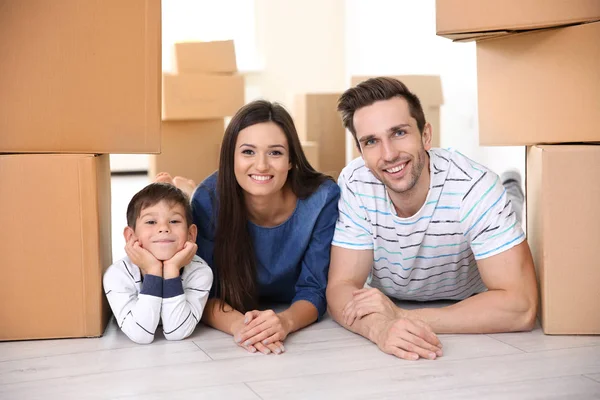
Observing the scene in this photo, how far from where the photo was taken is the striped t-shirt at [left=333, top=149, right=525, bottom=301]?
1870mm

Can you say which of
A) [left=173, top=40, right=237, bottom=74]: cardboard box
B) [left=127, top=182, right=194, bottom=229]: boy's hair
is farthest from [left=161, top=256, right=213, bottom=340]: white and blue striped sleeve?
[left=173, top=40, right=237, bottom=74]: cardboard box

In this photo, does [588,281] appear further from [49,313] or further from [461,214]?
[49,313]

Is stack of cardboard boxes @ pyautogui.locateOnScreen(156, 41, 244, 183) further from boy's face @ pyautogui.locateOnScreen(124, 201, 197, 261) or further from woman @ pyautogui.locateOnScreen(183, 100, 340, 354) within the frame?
boy's face @ pyautogui.locateOnScreen(124, 201, 197, 261)

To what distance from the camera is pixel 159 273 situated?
6.20ft

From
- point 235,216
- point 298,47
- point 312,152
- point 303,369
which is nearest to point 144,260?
point 235,216

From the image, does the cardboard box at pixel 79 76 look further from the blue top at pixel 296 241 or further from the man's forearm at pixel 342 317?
the man's forearm at pixel 342 317

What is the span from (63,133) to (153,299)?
0.43m

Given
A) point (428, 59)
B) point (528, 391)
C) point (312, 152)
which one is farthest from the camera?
point (428, 59)

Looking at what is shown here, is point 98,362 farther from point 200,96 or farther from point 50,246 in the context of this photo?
point 200,96

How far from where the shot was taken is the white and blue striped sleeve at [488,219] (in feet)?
6.05

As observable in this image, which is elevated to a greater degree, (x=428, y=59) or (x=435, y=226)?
(x=428, y=59)

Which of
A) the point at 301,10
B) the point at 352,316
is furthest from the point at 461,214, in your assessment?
the point at 301,10

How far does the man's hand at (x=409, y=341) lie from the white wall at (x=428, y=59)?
6.47 feet

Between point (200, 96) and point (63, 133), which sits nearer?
point (63, 133)
